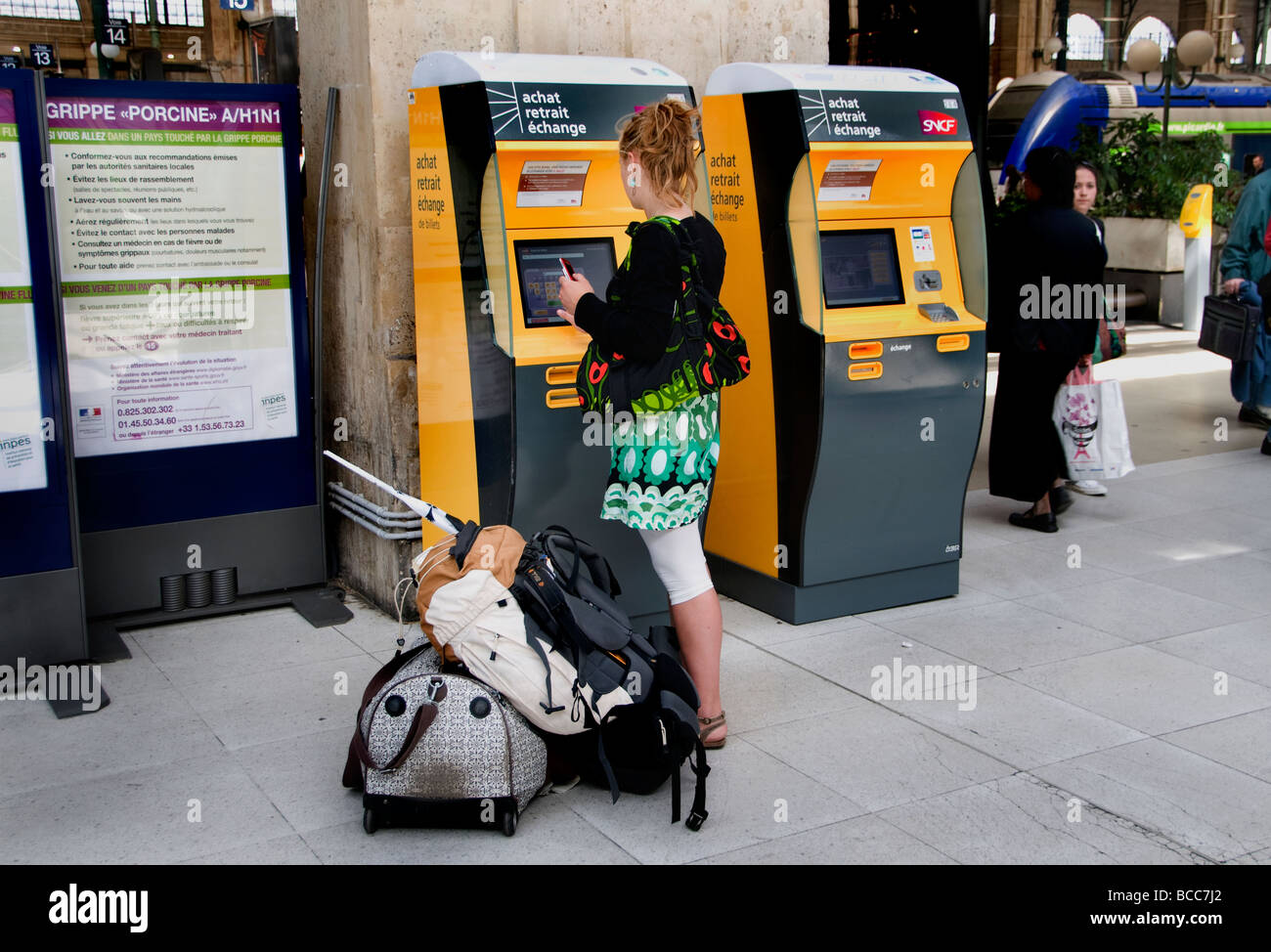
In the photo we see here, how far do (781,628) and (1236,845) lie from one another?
1.90 m

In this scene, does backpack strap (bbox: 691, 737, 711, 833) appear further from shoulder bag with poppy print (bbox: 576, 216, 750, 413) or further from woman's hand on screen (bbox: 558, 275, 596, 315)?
woman's hand on screen (bbox: 558, 275, 596, 315)

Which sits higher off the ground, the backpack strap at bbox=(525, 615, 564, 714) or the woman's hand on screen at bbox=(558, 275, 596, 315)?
the woman's hand on screen at bbox=(558, 275, 596, 315)

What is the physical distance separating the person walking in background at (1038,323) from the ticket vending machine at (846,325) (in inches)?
40.6

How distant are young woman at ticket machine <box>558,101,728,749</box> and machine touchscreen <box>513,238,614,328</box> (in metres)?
0.60

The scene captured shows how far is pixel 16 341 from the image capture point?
13.2 ft

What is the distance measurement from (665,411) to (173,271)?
224cm

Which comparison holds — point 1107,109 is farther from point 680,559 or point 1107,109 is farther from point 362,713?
point 362,713

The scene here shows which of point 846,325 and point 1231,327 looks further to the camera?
point 1231,327

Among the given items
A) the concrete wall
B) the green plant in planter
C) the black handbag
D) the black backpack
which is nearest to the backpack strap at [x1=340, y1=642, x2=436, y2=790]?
the black backpack

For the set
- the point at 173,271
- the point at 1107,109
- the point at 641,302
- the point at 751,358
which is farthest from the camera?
the point at 1107,109

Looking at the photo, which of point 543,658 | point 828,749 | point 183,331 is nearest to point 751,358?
point 828,749

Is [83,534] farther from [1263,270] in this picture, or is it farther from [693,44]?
[1263,270]

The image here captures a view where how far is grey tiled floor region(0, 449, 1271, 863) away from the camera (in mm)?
3102

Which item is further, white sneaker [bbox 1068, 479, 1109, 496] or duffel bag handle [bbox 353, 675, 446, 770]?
white sneaker [bbox 1068, 479, 1109, 496]
